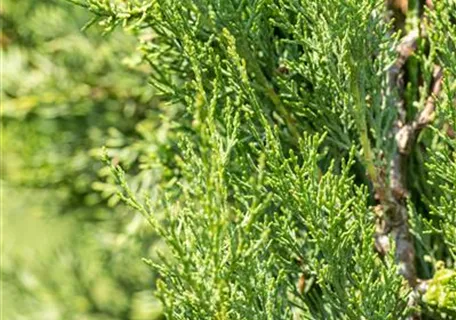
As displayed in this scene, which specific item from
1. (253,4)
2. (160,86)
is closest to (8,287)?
(160,86)

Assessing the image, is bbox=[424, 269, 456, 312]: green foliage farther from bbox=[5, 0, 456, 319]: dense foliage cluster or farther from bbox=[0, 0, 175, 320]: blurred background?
bbox=[0, 0, 175, 320]: blurred background

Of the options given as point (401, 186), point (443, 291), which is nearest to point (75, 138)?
point (401, 186)

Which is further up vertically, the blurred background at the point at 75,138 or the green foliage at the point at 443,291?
the blurred background at the point at 75,138

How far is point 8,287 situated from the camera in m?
2.79

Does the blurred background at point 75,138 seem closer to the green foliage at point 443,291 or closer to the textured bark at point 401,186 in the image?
the textured bark at point 401,186

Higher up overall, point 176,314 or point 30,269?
point 30,269

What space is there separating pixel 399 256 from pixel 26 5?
1.56 meters

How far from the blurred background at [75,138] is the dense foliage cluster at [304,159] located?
74cm

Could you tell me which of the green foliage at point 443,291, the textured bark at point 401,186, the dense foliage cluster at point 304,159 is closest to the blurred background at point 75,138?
the dense foliage cluster at point 304,159

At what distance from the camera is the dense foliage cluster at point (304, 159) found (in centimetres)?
119

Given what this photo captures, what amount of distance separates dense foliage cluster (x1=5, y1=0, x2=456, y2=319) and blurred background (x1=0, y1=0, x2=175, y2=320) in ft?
2.42

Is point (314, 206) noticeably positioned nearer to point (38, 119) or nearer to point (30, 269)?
point (38, 119)

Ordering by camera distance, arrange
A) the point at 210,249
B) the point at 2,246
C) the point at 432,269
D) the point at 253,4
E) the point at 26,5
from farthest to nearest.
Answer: the point at 2,246
the point at 26,5
the point at 432,269
the point at 253,4
the point at 210,249

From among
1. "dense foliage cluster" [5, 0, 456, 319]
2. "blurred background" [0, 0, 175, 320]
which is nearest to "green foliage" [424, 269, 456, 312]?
"dense foliage cluster" [5, 0, 456, 319]
